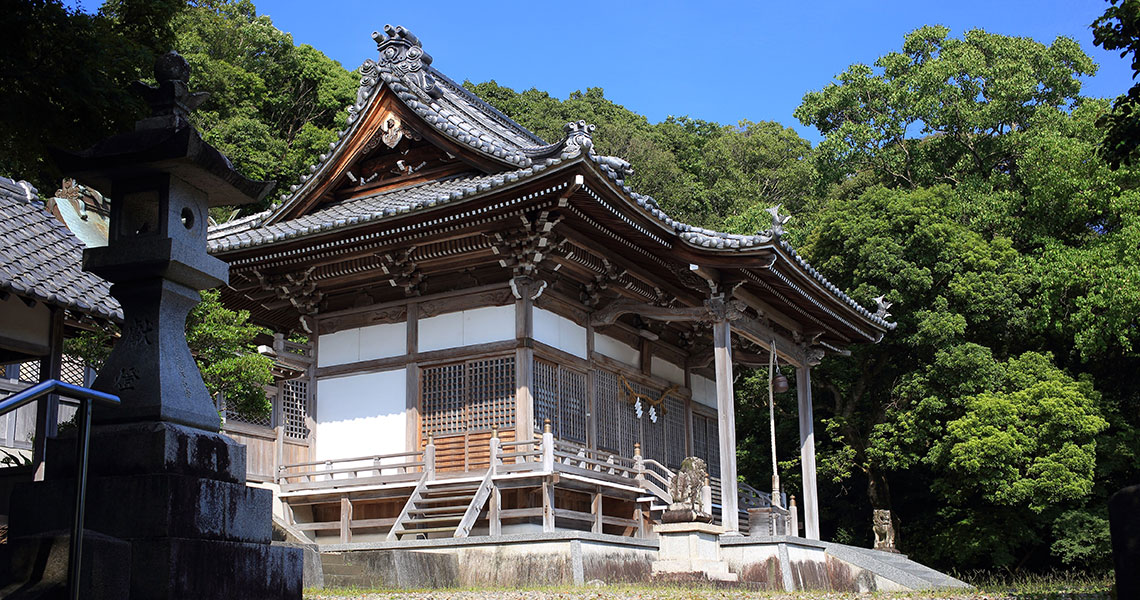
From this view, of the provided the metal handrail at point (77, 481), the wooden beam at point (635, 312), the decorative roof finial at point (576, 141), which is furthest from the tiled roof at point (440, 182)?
the metal handrail at point (77, 481)

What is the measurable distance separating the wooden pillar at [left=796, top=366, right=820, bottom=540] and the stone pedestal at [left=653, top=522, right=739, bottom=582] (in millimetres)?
5902

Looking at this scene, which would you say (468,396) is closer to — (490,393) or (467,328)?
(490,393)

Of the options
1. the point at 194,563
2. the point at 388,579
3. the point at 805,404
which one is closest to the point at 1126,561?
the point at 194,563

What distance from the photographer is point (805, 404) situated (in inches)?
834

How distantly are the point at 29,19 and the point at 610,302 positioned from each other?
12.2 m

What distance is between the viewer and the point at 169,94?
6734 mm

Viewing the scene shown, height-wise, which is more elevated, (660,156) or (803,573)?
(660,156)

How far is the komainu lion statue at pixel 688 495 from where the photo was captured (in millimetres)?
14500

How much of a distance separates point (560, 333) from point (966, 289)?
12.7 metres

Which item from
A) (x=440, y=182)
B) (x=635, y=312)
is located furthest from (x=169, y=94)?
(x=635, y=312)

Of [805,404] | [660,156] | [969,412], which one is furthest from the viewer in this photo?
[660,156]

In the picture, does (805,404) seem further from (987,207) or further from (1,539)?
(1,539)

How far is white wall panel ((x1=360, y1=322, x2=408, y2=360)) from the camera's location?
17.8m

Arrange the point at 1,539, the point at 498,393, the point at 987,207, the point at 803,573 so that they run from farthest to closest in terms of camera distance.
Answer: the point at 987,207 < the point at 498,393 < the point at 803,573 < the point at 1,539
